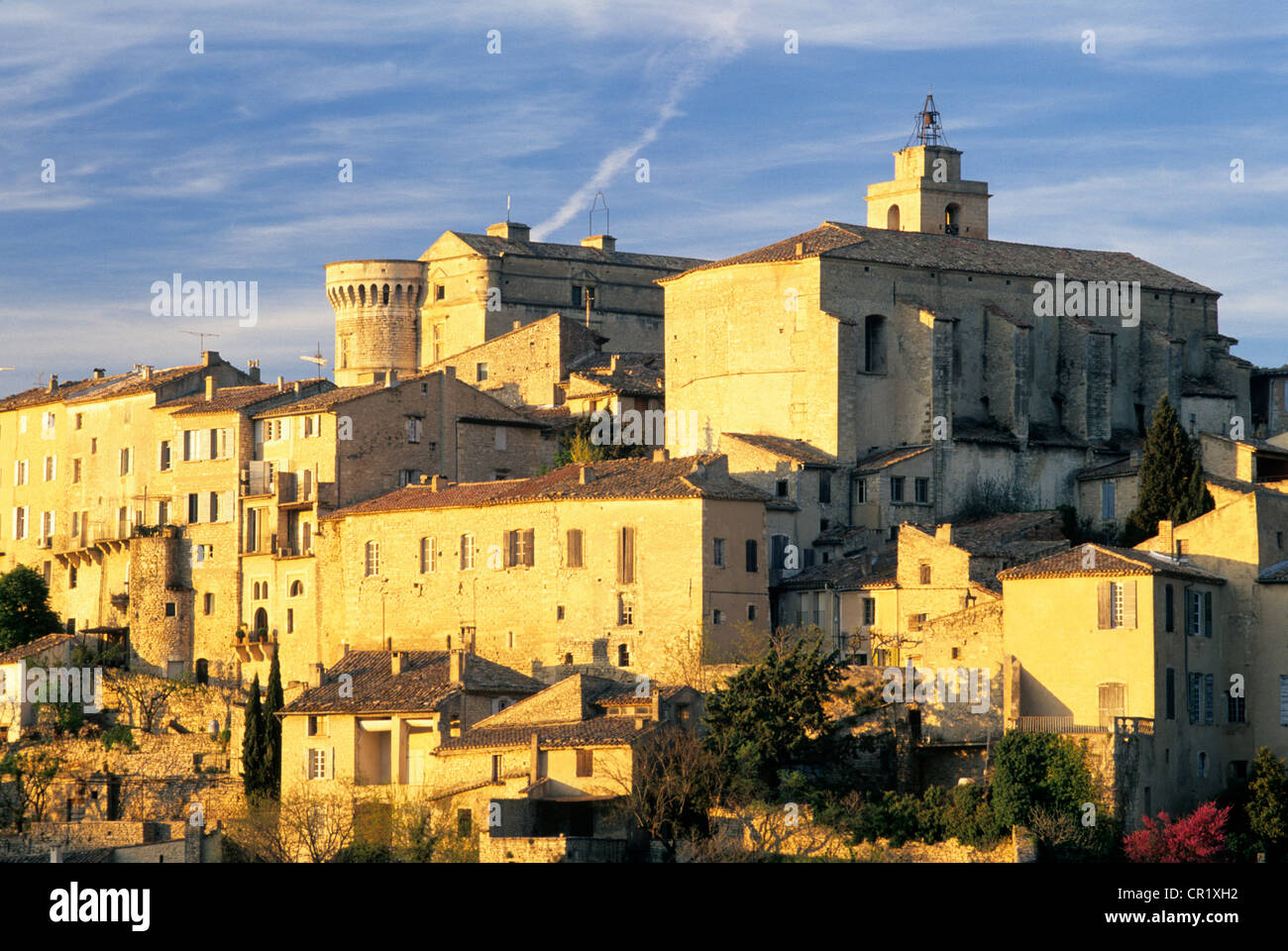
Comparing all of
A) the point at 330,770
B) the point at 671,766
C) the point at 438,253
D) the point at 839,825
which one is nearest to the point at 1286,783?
the point at 839,825

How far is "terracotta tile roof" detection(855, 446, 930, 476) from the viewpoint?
6694 centimetres

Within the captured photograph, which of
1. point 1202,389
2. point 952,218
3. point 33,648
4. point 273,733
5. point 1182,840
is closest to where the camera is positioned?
point 1182,840

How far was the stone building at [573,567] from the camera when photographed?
196 ft

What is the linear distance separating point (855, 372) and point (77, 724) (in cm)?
2394

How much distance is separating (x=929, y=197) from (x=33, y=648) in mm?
33002

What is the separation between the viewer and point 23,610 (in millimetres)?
75062

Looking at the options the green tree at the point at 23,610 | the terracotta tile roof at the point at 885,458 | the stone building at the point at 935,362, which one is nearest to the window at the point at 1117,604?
the stone building at the point at 935,362

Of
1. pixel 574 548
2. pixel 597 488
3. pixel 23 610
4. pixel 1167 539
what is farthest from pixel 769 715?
pixel 23 610

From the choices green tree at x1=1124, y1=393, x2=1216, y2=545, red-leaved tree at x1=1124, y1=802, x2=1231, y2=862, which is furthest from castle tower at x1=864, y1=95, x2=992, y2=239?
red-leaved tree at x1=1124, y1=802, x2=1231, y2=862

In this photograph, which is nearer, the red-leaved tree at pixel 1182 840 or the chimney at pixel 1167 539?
the red-leaved tree at pixel 1182 840

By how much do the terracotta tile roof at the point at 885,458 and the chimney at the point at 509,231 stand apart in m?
27.9

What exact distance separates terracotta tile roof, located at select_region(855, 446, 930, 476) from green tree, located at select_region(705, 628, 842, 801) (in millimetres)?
13550

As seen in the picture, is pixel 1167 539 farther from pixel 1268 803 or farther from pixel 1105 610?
pixel 1268 803

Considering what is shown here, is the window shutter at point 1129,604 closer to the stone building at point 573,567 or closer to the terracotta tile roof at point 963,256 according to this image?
the stone building at point 573,567
